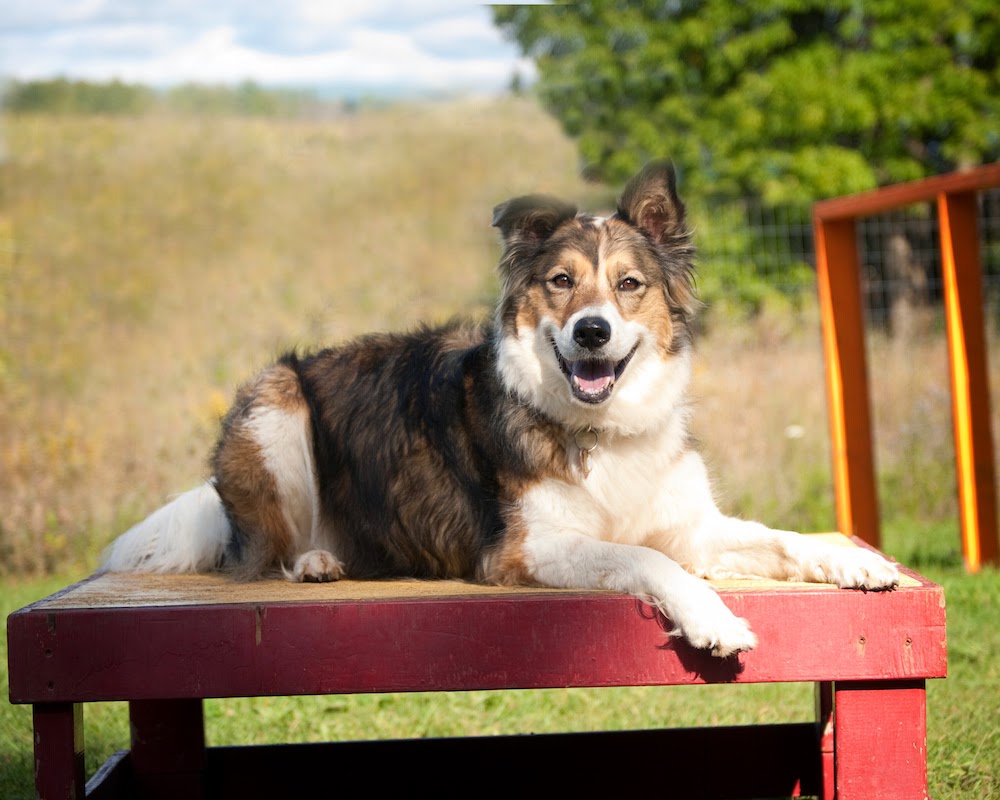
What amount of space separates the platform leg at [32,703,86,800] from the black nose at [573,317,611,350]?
5.35 feet

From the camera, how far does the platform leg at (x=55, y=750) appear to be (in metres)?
2.66

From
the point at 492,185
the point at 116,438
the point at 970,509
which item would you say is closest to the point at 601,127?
the point at 492,185

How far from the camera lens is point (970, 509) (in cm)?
606

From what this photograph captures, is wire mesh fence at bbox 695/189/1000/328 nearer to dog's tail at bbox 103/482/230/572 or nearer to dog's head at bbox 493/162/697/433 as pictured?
dog's head at bbox 493/162/697/433

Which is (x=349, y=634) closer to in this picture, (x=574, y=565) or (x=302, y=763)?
(x=574, y=565)

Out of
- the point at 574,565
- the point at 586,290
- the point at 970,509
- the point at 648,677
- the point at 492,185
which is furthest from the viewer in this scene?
the point at 492,185

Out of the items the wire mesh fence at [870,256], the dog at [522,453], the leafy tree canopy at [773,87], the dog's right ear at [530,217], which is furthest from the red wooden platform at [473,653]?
the leafy tree canopy at [773,87]

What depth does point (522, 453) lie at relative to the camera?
332cm

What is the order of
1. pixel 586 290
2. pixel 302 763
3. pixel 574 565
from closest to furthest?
pixel 574 565 → pixel 586 290 → pixel 302 763

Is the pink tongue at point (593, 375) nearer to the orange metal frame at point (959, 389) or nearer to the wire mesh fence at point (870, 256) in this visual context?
the orange metal frame at point (959, 389)

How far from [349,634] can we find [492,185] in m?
14.1

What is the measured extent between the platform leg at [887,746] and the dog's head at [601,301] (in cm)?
103

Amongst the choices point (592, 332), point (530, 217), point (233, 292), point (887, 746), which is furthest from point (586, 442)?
point (233, 292)

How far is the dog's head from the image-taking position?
3258 mm
